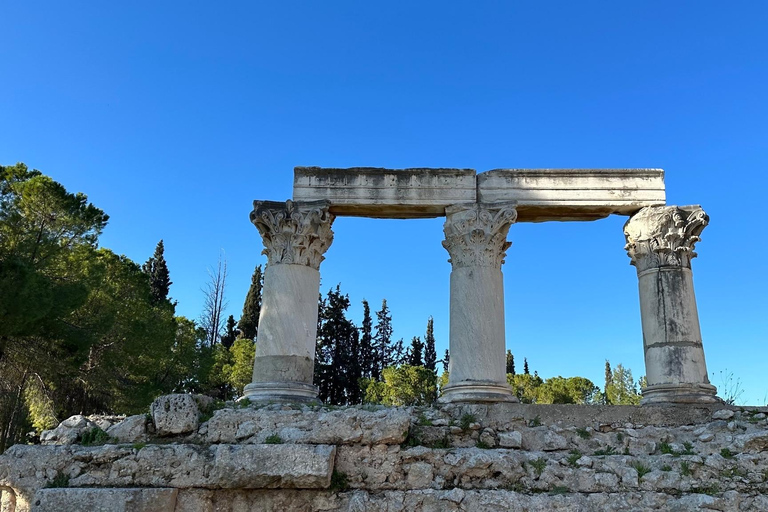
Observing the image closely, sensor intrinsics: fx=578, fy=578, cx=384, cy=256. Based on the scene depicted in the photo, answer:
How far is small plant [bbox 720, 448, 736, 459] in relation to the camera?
7754 mm

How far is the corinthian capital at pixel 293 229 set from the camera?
10.6 metres

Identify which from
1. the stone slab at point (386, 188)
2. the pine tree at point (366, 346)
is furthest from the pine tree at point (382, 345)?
the stone slab at point (386, 188)

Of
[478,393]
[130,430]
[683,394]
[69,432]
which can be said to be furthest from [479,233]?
[69,432]

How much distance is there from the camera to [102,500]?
7.05 m

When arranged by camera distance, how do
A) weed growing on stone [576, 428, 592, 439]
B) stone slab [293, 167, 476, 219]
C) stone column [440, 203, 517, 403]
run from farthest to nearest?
stone slab [293, 167, 476, 219], stone column [440, 203, 517, 403], weed growing on stone [576, 428, 592, 439]

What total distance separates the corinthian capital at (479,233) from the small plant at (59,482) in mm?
6820

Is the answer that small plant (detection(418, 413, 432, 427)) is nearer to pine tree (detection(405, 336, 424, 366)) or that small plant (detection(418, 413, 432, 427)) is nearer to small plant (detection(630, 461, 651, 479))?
small plant (detection(630, 461, 651, 479))

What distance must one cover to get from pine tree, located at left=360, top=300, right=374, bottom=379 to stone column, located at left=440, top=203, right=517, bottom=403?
96.8 ft

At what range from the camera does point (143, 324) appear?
71.5ft

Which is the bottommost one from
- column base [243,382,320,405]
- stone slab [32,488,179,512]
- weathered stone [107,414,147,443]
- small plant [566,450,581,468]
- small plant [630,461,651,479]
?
stone slab [32,488,179,512]

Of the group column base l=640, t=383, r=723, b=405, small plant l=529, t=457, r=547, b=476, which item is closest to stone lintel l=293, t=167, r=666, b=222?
column base l=640, t=383, r=723, b=405

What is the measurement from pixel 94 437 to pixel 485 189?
773cm

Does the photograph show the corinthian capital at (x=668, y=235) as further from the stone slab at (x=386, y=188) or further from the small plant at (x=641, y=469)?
the small plant at (x=641, y=469)

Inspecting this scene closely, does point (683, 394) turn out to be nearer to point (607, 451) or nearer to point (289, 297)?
point (607, 451)
